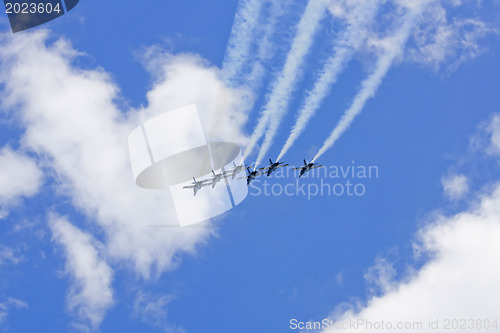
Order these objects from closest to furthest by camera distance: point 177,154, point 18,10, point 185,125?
point 185,125 < point 177,154 < point 18,10

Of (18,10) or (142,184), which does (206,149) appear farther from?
(18,10)

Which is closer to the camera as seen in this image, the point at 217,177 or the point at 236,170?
the point at 236,170

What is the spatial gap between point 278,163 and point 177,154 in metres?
12.2

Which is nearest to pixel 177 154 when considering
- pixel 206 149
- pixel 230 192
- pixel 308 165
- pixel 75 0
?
pixel 206 149

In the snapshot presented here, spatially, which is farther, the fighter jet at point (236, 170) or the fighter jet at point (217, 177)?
the fighter jet at point (217, 177)

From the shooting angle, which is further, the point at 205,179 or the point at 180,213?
the point at 180,213

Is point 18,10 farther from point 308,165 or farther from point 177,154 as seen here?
point 308,165

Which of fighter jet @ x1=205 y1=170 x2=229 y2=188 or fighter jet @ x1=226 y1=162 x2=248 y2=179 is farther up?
fighter jet @ x1=205 y1=170 x2=229 y2=188

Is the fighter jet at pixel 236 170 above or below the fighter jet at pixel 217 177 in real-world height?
below

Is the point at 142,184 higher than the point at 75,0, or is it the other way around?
the point at 75,0

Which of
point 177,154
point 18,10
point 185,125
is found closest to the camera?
point 185,125

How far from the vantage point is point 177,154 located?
63.1 meters

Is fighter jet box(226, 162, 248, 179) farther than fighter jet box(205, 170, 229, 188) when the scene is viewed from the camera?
No

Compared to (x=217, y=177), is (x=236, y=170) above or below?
below
